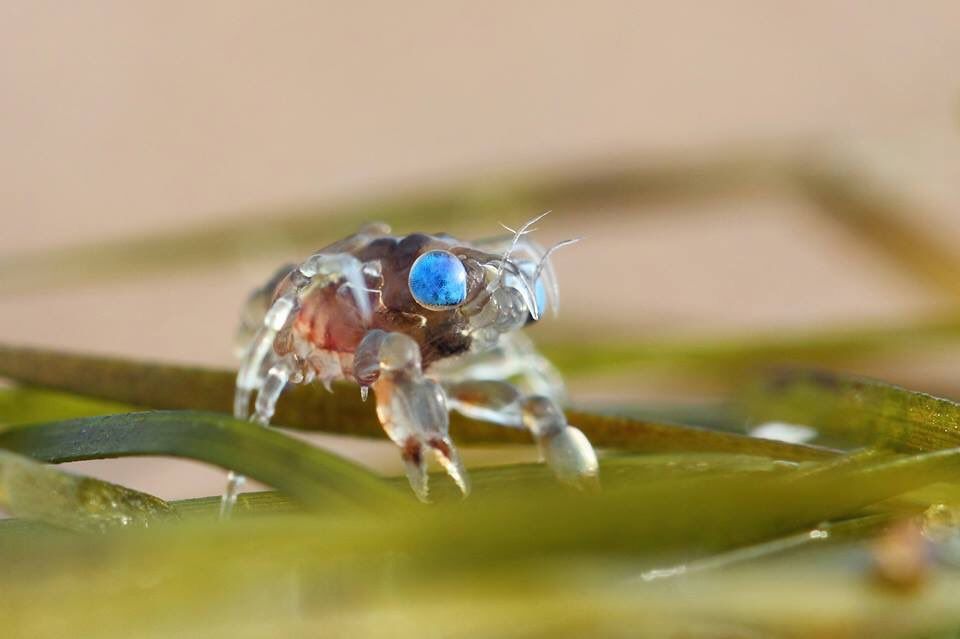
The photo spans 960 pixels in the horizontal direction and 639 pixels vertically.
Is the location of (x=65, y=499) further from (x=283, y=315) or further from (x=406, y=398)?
(x=283, y=315)

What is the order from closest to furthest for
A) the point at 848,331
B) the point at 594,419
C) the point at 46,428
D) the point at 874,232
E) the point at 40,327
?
1. the point at 46,428
2. the point at 594,419
3. the point at 848,331
4. the point at 874,232
5. the point at 40,327

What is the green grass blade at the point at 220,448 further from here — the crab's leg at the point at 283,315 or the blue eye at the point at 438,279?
the blue eye at the point at 438,279

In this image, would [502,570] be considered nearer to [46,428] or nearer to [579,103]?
[46,428]

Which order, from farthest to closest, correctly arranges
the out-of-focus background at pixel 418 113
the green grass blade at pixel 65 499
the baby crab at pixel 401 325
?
the out-of-focus background at pixel 418 113
the baby crab at pixel 401 325
the green grass blade at pixel 65 499

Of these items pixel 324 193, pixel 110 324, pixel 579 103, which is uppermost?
pixel 579 103

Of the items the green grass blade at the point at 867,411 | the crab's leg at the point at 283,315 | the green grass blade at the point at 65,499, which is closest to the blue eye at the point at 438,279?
the crab's leg at the point at 283,315

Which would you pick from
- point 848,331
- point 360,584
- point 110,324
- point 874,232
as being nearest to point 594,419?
point 360,584

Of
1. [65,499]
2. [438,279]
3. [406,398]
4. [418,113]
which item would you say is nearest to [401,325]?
[438,279]
